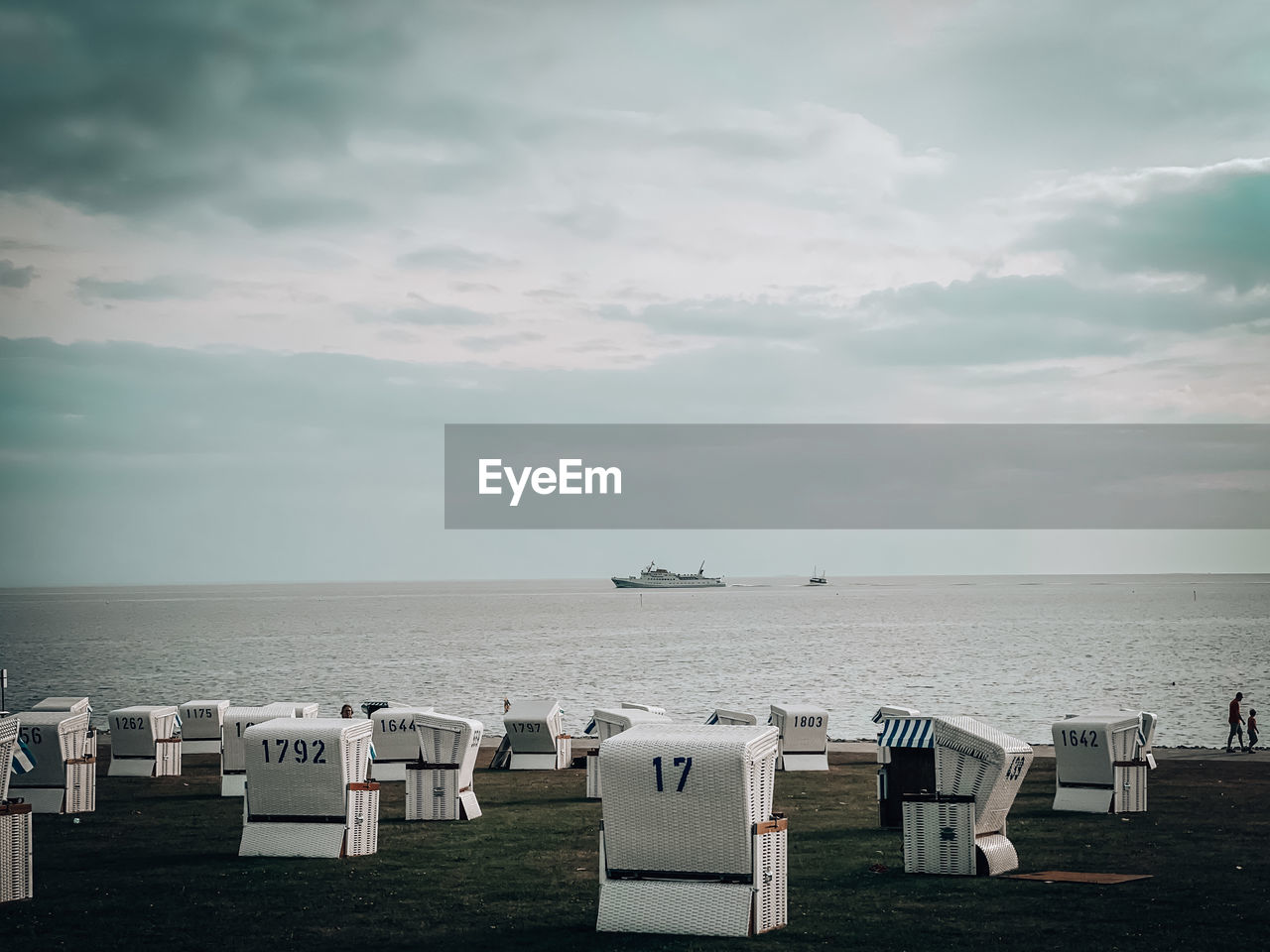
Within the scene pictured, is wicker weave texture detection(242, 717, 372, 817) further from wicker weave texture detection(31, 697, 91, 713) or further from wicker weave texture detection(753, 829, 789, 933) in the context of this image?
wicker weave texture detection(31, 697, 91, 713)

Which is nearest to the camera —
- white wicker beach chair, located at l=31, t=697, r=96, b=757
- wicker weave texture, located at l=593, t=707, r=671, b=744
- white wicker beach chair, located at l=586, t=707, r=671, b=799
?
white wicker beach chair, located at l=31, t=697, r=96, b=757

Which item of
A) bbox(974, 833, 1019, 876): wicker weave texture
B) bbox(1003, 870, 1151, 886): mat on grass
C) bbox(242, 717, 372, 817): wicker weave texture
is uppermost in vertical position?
bbox(242, 717, 372, 817): wicker weave texture

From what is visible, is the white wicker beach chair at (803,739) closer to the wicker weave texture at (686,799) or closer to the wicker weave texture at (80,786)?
the wicker weave texture at (80,786)

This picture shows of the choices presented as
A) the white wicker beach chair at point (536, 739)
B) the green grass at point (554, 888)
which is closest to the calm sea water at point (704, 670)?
the white wicker beach chair at point (536, 739)

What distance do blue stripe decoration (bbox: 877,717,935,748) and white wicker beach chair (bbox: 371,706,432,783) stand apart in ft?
44.6

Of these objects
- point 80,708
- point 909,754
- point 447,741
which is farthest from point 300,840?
point 80,708

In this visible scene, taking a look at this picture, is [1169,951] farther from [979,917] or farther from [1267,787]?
[1267,787]

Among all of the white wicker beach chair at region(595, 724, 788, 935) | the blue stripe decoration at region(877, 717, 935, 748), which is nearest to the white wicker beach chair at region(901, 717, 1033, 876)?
the blue stripe decoration at region(877, 717, 935, 748)

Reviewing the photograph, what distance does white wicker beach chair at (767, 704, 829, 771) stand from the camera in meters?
35.5

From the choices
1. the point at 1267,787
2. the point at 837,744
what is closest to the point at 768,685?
the point at 837,744

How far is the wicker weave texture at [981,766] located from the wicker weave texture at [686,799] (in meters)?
5.15

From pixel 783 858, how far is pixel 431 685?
8699 centimetres

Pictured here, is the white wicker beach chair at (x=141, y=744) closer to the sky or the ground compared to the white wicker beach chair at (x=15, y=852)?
closer to the ground

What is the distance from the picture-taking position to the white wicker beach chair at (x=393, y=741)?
32406 millimetres
